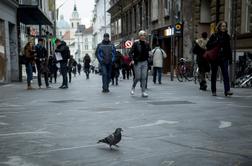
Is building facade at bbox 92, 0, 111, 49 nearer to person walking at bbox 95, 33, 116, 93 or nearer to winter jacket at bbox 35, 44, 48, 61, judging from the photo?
winter jacket at bbox 35, 44, 48, 61

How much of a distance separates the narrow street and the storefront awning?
529 inches

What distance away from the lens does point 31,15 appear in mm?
25094

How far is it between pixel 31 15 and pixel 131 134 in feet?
66.2

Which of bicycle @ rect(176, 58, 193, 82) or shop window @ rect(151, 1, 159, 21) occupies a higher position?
shop window @ rect(151, 1, 159, 21)

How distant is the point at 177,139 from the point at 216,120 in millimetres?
1768

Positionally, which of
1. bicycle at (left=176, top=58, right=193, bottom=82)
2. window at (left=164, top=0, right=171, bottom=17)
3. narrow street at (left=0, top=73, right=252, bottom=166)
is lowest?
narrow street at (left=0, top=73, right=252, bottom=166)

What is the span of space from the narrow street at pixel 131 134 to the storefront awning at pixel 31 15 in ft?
44.1

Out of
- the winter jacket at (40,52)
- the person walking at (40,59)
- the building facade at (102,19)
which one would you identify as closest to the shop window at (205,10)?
the person walking at (40,59)

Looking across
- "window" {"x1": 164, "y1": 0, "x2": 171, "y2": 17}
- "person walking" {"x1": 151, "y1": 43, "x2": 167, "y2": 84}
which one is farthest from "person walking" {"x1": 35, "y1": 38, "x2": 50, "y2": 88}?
"window" {"x1": 164, "y1": 0, "x2": 171, "y2": 17}

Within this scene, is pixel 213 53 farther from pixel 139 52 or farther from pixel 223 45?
pixel 139 52

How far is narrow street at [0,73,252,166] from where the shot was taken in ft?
15.5

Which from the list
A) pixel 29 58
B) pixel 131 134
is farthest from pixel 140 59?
pixel 131 134

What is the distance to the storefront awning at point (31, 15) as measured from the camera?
74.4 ft

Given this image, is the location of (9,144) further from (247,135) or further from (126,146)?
(247,135)
